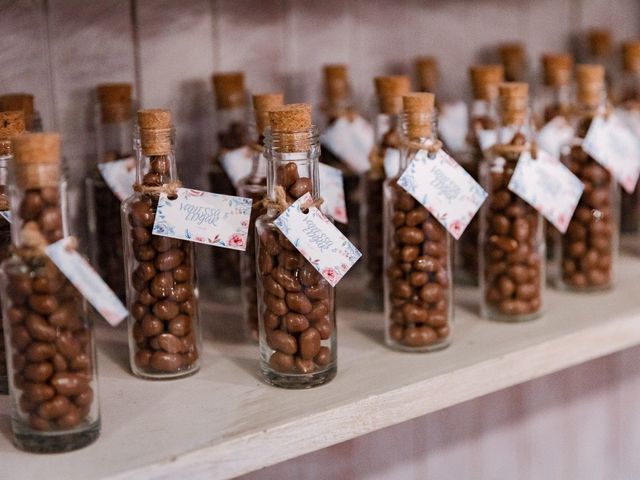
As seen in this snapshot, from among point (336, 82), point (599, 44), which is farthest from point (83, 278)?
point (599, 44)

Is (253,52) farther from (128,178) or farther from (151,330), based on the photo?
(151,330)

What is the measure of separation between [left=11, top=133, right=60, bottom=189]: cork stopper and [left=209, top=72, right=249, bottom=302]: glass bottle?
38cm

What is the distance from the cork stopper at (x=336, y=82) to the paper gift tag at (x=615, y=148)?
28cm

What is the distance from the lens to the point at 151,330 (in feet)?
2.67

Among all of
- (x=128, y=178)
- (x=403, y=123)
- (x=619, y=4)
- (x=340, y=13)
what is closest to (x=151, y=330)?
(x=128, y=178)

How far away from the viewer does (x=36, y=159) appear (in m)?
0.65

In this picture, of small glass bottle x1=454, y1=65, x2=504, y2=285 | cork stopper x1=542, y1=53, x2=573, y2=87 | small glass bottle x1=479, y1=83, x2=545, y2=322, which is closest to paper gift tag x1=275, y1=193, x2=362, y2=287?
small glass bottle x1=479, y1=83, x2=545, y2=322

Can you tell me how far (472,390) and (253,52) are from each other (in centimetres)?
50

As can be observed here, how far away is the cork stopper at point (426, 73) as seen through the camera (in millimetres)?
1170

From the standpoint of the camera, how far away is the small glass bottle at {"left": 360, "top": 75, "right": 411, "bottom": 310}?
1.00m

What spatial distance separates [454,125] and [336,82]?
17cm

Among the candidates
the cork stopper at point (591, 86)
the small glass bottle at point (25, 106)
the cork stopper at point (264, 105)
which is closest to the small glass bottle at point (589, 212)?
the cork stopper at point (591, 86)

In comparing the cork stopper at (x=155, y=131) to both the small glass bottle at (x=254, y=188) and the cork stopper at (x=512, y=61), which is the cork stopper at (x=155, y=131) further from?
the cork stopper at (x=512, y=61)

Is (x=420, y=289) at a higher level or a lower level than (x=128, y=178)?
lower
